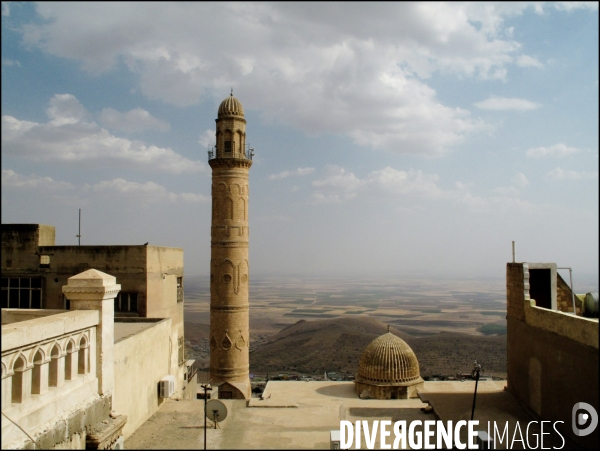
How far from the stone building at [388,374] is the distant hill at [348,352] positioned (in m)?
23.7

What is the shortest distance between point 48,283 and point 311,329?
6134 centimetres

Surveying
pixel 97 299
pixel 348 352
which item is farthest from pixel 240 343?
pixel 348 352

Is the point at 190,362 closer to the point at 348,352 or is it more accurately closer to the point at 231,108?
the point at 231,108

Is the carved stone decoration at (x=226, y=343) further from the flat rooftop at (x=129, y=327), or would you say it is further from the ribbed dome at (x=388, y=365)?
the flat rooftop at (x=129, y=327)

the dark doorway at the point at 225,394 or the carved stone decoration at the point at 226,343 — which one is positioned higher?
the carved stone decoration at the point at 226,343

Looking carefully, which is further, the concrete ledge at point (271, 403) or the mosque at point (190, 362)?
the concrete ledge at point (271, 403)

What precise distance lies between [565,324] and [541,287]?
4.62 meters

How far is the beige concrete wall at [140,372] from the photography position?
9523 mm

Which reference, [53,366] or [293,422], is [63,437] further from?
[293,422]

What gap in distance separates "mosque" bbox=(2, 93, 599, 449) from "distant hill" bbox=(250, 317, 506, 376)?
24.1 m

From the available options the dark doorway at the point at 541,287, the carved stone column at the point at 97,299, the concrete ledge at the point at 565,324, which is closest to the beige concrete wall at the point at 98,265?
the carved stone column at the point at 97,299

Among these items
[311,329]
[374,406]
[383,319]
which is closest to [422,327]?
[383,319]

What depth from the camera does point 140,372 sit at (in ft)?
35.4

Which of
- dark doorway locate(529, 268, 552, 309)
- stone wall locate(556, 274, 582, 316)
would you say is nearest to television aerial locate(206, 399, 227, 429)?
dark doorway locate(529, 268, 552, 309)
